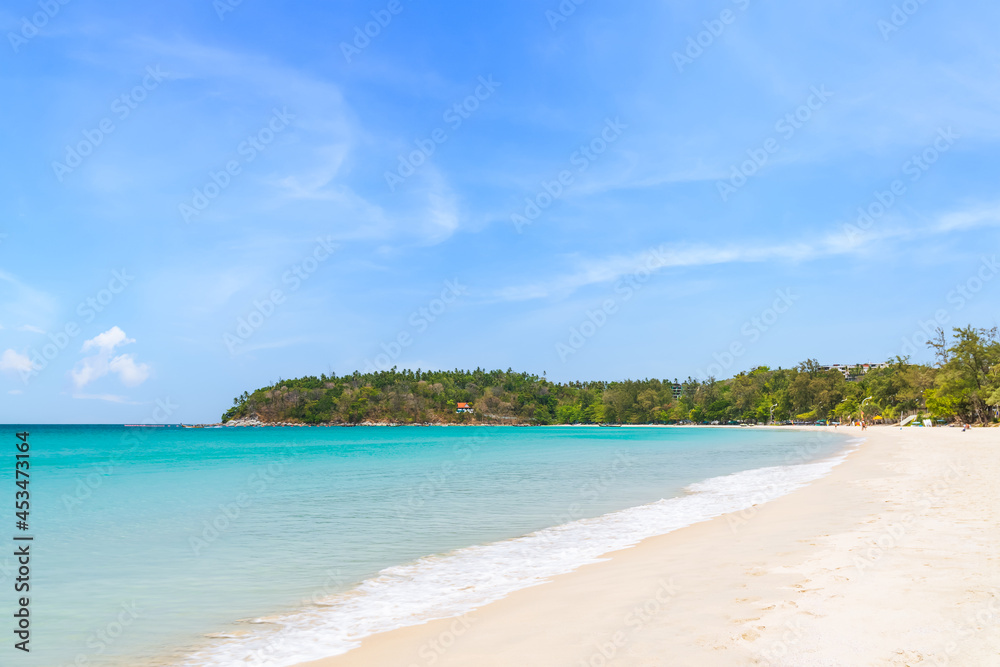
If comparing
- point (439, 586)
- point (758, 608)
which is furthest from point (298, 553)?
point (758, 608)

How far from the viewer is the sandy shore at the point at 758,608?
5.14 m

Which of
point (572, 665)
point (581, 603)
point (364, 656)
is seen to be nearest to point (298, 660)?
point (364, 656)

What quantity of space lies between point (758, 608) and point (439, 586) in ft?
14.1

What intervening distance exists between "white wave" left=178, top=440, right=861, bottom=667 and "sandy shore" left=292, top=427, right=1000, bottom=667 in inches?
17.4

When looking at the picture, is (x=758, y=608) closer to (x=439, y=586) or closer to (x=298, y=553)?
(x=439, y=586)

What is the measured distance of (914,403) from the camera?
102438 mm

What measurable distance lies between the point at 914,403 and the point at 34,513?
11920cm

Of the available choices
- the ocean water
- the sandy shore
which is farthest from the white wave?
the sandy shore

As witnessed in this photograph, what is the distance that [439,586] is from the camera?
8.59m

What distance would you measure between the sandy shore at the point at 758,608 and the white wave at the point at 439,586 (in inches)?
17.4

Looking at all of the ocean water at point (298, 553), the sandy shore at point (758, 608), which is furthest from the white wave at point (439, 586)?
the sandy shore at point (758, 608)

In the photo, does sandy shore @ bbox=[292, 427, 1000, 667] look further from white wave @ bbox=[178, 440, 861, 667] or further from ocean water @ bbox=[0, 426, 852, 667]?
ocean water @ bbox=[0, 426, 852, 667]

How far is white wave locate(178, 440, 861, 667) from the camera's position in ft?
20.8

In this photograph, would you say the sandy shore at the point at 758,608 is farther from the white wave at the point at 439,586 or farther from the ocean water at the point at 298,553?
the ocean water at the point at 298,553
